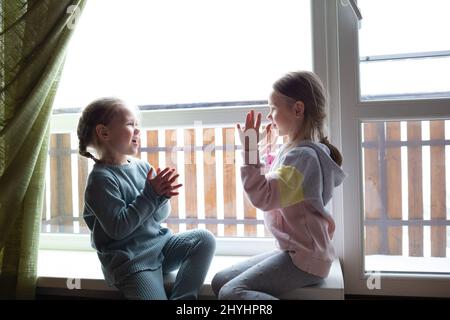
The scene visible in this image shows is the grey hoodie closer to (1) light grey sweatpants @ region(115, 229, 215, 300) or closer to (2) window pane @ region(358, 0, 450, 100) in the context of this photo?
(1) light grey sweatpants @ region(115, 229, 215, 300)

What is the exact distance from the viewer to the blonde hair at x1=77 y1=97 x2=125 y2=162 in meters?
1.18

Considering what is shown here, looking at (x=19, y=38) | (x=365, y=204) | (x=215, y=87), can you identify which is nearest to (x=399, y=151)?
(x=365, y=204)

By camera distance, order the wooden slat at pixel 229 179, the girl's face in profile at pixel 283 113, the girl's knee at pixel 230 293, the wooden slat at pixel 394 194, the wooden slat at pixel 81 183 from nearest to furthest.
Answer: the girl's knee at pixel 230 293 < the girl's face in profile at pixel 283 113 < the wooden slat at pixel 394 194 < the wooden slat at pixel 229 179 < the wooden slat at pixel 81 183

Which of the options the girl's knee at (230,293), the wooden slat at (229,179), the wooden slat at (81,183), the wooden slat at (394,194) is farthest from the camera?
the wooden slat at (81,183)

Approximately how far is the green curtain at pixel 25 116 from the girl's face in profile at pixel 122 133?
0.71 ft

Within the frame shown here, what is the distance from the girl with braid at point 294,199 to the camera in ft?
3.47

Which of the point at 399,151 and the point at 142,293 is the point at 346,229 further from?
the point at 142,293

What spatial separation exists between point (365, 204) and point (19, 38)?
119 cm

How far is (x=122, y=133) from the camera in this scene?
1178mm

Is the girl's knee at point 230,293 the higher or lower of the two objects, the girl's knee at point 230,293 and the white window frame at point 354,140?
the lower

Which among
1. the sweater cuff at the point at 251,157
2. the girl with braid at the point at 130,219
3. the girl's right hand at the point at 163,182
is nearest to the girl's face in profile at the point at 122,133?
the girl with braid at the point at 130,219

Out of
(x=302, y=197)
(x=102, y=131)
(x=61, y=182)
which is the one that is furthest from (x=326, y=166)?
(x=61, y=182)

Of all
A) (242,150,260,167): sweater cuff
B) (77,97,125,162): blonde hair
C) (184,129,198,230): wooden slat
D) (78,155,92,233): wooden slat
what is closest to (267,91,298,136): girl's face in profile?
(242,150,260,167): sweater cuff

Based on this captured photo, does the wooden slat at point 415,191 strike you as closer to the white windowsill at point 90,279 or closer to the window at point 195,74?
the white windowsill at point 90,279
